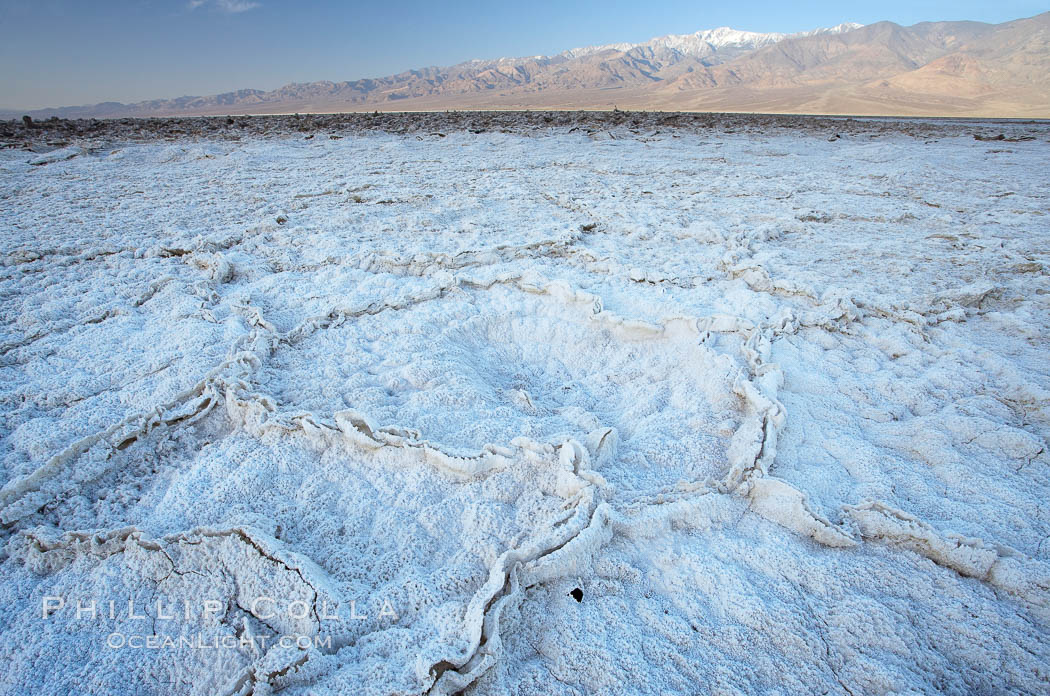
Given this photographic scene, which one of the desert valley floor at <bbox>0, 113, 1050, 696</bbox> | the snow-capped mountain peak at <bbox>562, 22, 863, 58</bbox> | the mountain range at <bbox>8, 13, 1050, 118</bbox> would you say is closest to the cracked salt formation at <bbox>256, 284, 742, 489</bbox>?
the desert valley floor at <bbox>0, 113, 1050, 696</bbox>

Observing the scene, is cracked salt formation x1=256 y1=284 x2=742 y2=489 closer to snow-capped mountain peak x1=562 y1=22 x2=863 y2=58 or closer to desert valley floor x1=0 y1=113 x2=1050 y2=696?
desert valley floor x1=0 y1=113 x2=1050 y2=696

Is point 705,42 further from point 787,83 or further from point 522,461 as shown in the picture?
point 522,461

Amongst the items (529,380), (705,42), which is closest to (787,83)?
Answer: (529,380)

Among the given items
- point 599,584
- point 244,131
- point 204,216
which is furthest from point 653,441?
point 244,131

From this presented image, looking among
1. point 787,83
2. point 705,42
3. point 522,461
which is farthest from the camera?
point 705,42

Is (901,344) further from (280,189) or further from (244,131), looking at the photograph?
(244,131)

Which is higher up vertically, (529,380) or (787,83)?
(787,83)
